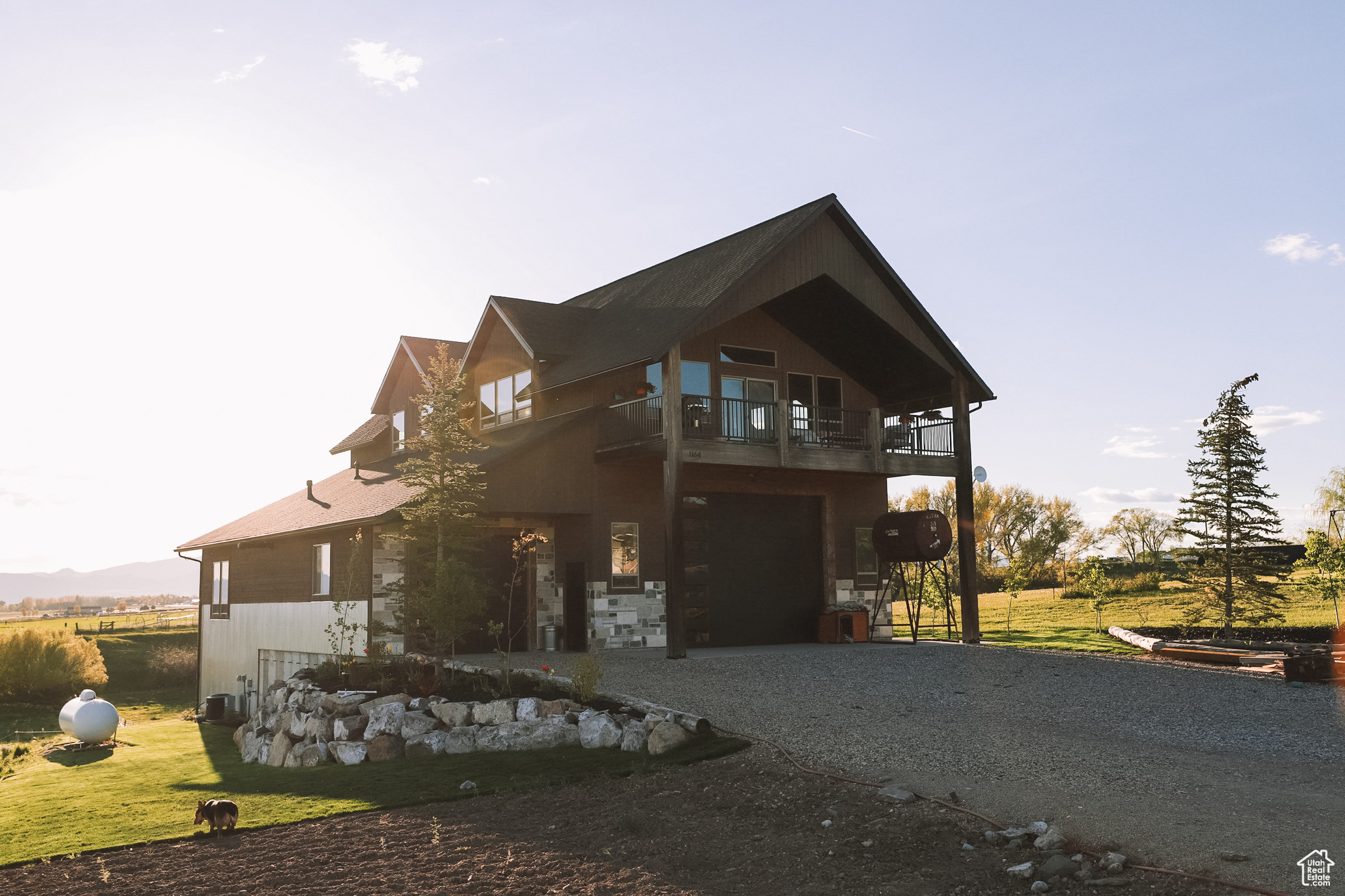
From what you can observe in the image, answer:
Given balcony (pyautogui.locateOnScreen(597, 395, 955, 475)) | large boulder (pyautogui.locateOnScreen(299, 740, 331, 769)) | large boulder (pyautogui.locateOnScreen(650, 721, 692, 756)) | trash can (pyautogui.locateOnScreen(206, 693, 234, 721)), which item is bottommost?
trash can (pyautogui.locateOnScreen(206, 693, 234, 721))

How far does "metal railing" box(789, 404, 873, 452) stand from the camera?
2205 cm

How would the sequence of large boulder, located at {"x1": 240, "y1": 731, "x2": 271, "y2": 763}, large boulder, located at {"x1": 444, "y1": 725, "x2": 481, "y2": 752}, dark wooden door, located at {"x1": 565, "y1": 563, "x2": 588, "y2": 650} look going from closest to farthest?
1. large boulder, located at {"x1": 444, "y1": 725, "x2": 481, "y2": 752}
2. large boulder, located at {"x1": 240, "y1": 731, "x2": 271, "y2": 763}
3. dark wooden door, located at {"x1": 565, "y1": 563, "x2": 588, "y2": 650}

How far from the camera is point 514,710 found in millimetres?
13289

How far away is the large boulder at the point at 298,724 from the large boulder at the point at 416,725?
88.4 inches

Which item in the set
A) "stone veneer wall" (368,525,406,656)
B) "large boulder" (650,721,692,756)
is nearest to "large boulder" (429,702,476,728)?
"large boulder" (650,721,692,756)

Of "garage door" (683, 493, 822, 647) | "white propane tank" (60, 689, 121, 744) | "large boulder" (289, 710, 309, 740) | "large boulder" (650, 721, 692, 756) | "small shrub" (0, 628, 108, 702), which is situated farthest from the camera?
"small shrub" (0, 628, 108, 702)

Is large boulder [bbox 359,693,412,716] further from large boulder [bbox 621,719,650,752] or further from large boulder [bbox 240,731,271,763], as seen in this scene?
large boulder [bbox 621,719,650,752]

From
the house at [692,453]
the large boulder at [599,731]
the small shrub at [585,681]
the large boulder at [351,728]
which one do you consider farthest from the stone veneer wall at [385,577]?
the large boulder at [599,731]

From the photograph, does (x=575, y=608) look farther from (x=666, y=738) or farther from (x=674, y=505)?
(x=666, y=738)

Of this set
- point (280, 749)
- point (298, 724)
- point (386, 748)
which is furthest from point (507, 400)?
point (386, 748)

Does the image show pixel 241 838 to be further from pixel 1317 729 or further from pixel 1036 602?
pixel 1036 602

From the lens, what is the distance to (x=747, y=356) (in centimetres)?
2300

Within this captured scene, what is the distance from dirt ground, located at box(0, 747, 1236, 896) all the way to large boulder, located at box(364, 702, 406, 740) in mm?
3475

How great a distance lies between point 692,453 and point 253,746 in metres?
9.15
